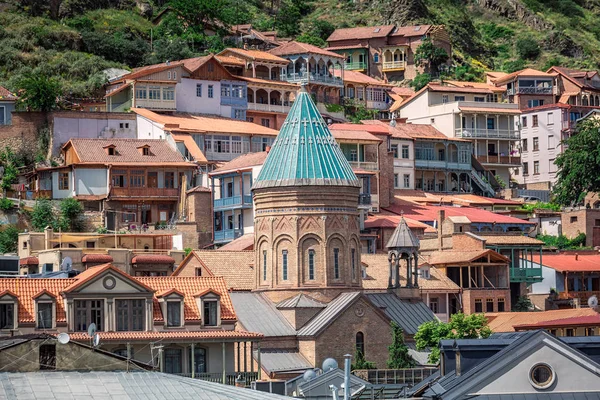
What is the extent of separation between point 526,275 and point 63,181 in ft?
88.1

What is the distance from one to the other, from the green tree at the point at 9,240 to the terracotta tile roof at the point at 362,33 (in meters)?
53.8

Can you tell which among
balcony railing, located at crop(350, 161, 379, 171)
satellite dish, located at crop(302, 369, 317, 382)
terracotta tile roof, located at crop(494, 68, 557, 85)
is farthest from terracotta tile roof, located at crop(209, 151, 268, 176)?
terracotta tile roof, located at crop(494, 68, 557, 85)

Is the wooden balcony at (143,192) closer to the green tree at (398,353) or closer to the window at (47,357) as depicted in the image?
the green tree at (398,353)

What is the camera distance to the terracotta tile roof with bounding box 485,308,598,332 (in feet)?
272

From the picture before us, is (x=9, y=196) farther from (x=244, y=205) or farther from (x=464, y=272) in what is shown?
(x=464, y=272)

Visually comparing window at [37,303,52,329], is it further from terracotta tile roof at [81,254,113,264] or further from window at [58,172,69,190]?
window at [58,172,69,190]

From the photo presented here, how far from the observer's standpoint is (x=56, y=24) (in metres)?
135

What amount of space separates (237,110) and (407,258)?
35.0m

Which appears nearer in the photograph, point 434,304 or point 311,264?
point 311,264

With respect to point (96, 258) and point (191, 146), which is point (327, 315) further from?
point (191, 146)

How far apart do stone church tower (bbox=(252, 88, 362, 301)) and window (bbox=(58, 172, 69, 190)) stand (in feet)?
80.7

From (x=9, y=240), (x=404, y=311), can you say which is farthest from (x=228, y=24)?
(x=404, y=311)

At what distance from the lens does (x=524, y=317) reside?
3319 inches

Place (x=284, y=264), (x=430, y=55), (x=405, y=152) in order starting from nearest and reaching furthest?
1. (x=284, y=264)
2. (x=405, y=152)
3. (x=430, y=55)
